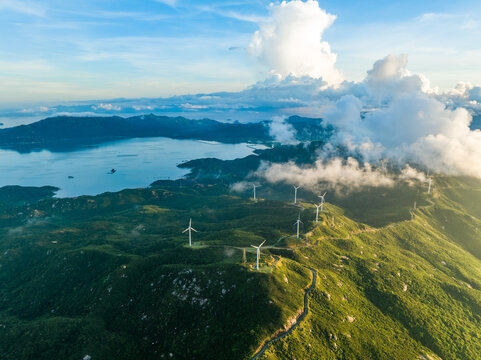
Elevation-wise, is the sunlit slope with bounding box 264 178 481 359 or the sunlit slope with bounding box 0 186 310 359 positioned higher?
the sunlit slope with bounding box 0 186 310 359

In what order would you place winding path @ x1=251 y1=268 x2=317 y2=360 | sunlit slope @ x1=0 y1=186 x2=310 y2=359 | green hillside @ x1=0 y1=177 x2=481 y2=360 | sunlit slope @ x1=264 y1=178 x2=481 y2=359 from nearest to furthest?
winding path @ x1=251 y1=268 x2=317 y2=360 < sunlit slope @ x1=264 y1=178 x2=481 y2=359 < green hillside @ x1=0 y1=177 x2=481 y2=360 < sunlit slope @ x1=0 y1=186 x2=310 y2=359

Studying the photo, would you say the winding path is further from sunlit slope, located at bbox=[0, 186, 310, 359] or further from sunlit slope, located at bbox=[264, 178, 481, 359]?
sunlit slope, located at bbox=[0, 186, 310, 359]

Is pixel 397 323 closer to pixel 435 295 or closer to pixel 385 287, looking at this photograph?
pixel 385 287

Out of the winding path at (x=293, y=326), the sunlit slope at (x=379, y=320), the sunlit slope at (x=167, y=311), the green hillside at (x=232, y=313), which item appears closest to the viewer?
the winding path at (x=293, y=326)

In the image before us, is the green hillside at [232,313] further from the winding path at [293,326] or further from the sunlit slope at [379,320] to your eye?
the winding path at [293,326]

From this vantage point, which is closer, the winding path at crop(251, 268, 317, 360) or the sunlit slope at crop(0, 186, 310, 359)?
the winding path at crop(251, 268, 317, 360)

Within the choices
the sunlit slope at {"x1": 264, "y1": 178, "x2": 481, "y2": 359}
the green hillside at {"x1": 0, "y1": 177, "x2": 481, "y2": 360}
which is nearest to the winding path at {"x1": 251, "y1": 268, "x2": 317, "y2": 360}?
the green hillside at {"x1": 0, "y1": 177, "x2": 481, "y2": 360}

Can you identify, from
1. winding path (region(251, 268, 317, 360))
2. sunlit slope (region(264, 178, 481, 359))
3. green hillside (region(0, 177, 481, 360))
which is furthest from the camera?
green hillside (region(0, 177, 481, 360))

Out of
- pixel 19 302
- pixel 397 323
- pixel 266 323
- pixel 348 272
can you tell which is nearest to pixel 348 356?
pixel 266 323

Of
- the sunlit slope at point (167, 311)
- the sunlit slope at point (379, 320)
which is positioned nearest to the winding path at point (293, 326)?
the sunlit slope at point (379, 320)

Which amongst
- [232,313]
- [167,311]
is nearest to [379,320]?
[232,313]

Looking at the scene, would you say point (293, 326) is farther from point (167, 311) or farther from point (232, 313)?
point (167, 311)
